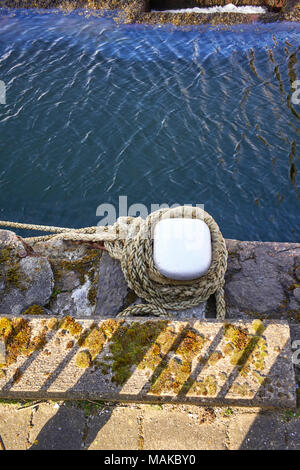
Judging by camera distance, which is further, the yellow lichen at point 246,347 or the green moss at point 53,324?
the green moss at point 53,324

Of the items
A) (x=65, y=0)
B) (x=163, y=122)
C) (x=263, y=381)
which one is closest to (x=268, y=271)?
(x=263, y=381)

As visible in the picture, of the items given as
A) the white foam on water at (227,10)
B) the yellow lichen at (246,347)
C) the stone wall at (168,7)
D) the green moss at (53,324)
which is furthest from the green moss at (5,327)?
the white foam on water at (227,10)

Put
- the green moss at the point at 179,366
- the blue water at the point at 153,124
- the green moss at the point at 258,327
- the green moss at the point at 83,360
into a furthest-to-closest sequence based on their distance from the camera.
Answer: the blue water at the point at 153,124 < the green moss at the point at 258,327 < the green moss at the point at 83,360 < the green moss at the point at 179,366

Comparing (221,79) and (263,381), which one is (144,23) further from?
(263,381)

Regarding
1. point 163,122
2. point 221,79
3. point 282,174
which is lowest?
point 282,174

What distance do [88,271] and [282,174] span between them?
14.4ft

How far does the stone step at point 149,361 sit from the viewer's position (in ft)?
8.60

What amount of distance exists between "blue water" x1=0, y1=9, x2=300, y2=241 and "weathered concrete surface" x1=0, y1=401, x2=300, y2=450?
4140mm

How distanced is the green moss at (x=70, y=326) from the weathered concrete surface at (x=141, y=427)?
469mm

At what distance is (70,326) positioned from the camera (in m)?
2.92

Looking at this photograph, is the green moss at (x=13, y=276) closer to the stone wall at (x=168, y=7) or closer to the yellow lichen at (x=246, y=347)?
the yellow lichen at (x=246, y=347)

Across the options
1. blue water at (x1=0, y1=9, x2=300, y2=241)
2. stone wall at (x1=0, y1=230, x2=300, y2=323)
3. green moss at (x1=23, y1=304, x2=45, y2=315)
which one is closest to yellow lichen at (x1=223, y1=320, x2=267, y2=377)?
stone wall at (x1=0, y1=230, x2=300, y2=323)

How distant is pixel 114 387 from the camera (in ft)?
8.68

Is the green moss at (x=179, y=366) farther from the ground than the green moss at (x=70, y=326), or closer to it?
closer to it
